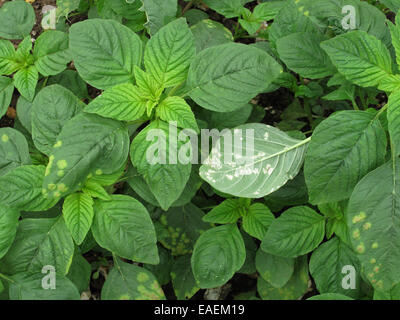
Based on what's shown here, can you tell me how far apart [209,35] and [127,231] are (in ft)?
3.53

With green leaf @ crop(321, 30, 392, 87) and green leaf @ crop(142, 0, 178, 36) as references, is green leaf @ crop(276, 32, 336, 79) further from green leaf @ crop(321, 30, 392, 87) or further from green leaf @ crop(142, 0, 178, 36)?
green leaf @ crop(142, 0, 178, 36)

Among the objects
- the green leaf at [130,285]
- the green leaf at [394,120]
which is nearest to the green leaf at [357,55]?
the green leaf at [394,120]

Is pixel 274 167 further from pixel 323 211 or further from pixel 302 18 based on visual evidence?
pixel 302 18

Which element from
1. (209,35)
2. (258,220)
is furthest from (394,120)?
(209,35)

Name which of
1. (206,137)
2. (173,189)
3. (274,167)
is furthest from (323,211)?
(173,189)

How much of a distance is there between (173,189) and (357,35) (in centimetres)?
97

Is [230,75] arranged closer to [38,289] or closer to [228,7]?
[228,7]

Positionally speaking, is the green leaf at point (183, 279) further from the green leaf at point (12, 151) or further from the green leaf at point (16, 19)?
the green leaf at point (16, 19)

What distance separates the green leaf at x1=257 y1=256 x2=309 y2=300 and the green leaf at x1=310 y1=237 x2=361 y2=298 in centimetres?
17

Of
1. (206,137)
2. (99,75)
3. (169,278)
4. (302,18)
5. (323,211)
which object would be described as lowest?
(169,278)

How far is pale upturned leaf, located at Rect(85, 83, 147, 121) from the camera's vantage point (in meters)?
1.70

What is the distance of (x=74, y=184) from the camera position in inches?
65.8

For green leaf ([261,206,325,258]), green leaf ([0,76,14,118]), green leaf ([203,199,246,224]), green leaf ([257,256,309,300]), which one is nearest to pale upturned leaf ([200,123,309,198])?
green leaf ([261,206,325,258])
